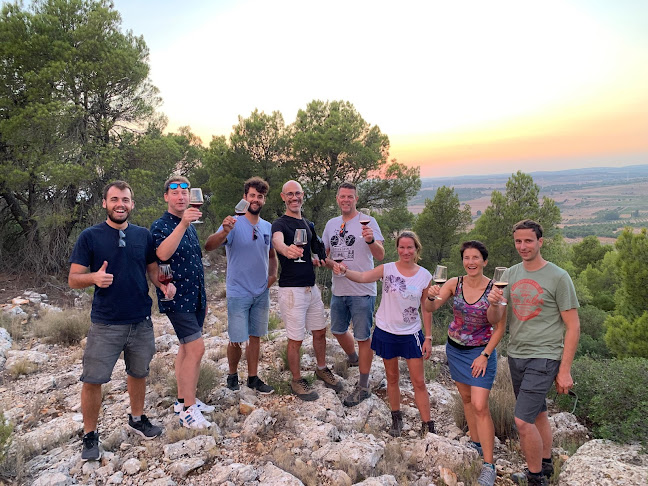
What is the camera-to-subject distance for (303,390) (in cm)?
413

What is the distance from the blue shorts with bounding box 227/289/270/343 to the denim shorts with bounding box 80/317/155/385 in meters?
0.85

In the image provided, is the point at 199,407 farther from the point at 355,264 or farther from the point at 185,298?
the point at 355,264

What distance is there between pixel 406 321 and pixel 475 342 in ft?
2.11

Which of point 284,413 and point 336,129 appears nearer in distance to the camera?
point 284,413

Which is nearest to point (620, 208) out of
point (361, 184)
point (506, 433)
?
point (361, 184)

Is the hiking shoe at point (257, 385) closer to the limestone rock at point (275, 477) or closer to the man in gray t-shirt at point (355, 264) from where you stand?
the man in gray t-shirt at point (355, 264)

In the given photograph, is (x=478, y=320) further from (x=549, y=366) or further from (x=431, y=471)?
(x=431, y=471)

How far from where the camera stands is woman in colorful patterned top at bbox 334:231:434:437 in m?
3.48

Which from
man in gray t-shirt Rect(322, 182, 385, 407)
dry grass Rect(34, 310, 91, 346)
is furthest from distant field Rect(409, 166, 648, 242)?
man in gray t-shirt Rect(322, 182, 385, 407)

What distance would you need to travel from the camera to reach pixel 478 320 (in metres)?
3.08

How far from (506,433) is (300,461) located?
2.33 m

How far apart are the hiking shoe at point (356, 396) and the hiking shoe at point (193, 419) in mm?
1509

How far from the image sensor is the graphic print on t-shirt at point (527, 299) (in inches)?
114

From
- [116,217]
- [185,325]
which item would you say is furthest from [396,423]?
[116,217]
